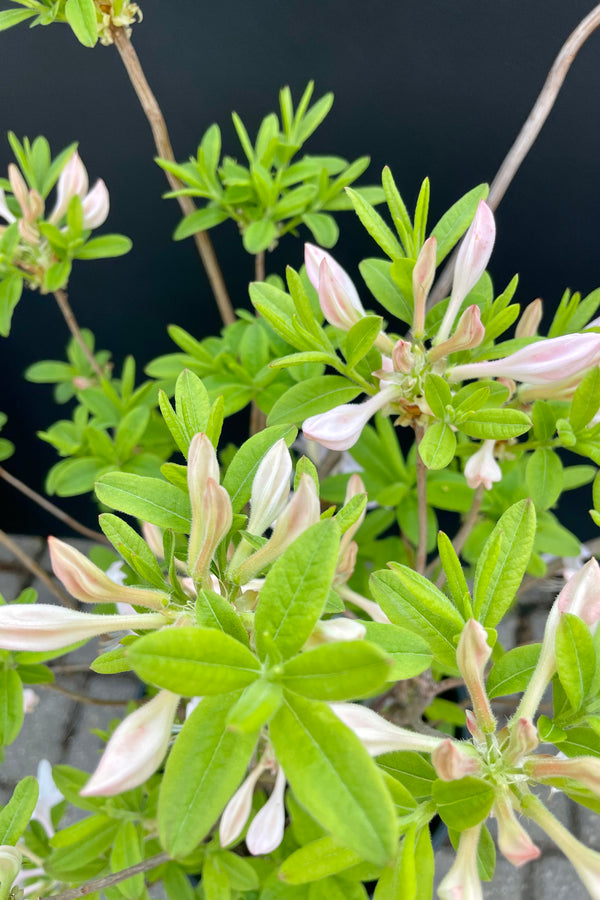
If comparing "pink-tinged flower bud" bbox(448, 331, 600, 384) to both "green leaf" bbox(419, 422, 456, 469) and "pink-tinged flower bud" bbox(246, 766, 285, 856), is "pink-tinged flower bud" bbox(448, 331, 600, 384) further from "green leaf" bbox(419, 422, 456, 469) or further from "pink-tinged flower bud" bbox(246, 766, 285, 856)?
"pink-tinged flower bud" bbox(246, 766, 285, 856)

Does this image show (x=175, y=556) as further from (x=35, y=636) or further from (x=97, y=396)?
(x=97, y=396)

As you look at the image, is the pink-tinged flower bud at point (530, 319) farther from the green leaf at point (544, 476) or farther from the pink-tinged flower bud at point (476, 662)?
the pink-tinged flower bud at point (476, 662)

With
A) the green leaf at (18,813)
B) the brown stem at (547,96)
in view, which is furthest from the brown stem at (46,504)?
the brown stem at (547,96)

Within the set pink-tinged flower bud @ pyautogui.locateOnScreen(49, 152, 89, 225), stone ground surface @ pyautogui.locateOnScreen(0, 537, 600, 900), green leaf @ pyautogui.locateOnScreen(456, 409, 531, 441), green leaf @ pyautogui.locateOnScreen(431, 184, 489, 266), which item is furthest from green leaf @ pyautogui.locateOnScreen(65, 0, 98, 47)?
stone ground surface @ pyautogui.locateOnScreen(0, 537, 600, 900)

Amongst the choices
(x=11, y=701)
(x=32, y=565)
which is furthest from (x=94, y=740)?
(x=11, y=701)

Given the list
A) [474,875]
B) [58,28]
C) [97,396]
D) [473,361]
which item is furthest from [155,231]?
[474,875]

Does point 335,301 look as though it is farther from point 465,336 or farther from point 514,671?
point 514,671
